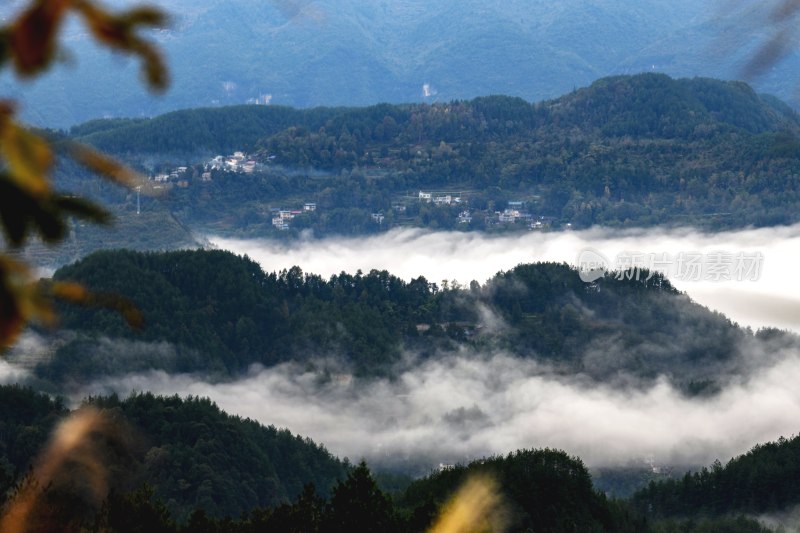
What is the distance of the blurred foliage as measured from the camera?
2.38m

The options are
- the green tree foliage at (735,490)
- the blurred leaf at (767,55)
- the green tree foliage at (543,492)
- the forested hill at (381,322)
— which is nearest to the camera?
the blurred leaf at (767,55)

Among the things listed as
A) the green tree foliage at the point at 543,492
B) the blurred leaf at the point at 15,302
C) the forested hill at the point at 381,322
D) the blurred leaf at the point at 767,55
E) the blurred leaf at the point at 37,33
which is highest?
the forested hill at the point at 381,322

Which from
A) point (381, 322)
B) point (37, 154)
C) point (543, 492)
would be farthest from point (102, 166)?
point (381, 322)

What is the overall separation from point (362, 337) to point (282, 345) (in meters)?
6.30

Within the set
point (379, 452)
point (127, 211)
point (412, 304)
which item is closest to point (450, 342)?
point (412, 304)

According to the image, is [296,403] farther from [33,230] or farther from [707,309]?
[33,230]

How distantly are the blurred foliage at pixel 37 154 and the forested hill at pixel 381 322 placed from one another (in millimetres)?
106041

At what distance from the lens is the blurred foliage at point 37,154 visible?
238 centimetres

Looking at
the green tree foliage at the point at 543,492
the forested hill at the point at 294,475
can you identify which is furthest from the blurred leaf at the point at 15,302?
the green tree foliage at the point at 543,492

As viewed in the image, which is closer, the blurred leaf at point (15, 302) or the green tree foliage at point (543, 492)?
the blurred leaf at point (15, 302)

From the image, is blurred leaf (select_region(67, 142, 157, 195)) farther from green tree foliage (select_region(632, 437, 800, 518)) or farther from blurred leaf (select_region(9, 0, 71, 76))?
green tree foliage (select_region(632, 437, 800, 518))

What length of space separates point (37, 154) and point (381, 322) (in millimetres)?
131432

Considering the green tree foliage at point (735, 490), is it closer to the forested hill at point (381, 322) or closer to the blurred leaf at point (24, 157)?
the forested hill at point (381, 322)

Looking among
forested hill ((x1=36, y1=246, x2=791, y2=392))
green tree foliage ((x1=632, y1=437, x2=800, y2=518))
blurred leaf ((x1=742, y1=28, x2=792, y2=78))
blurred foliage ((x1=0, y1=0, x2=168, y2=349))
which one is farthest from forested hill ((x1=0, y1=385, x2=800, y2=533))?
blurred foliage ((x1=0, y1=0, x2=168, y2=349))
